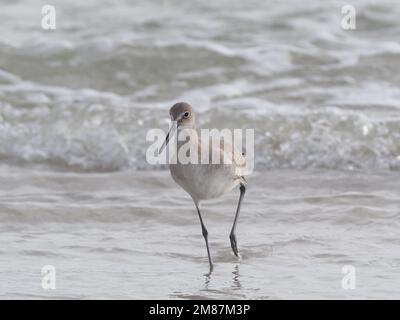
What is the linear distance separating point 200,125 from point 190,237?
2.65m

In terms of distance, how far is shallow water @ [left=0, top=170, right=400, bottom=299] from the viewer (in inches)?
204

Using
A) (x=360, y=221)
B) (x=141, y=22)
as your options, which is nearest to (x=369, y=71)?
(x=141, y=22)

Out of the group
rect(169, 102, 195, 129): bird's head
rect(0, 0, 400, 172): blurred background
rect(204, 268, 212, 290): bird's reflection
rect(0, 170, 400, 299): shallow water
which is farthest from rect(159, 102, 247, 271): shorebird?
rect(0, 0, 400, 172): blurred background

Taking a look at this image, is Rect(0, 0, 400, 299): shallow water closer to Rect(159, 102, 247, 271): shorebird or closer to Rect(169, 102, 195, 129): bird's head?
Rect(159, 102, 247, 271): shorebird

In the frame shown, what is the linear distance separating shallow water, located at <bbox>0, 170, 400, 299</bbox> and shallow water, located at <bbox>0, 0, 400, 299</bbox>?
0.06ft

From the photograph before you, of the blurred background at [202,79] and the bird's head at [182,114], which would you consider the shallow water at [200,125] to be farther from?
the bird's head at [182,114]

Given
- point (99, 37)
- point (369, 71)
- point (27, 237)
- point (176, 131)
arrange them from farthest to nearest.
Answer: point (99, 37), point (369, 71), point (27, 237), point (176, 131)

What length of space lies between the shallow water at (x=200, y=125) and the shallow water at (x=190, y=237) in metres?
0.02

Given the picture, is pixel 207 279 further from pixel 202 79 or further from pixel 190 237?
pixel 202 79

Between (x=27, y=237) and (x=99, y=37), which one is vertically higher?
(x=99, y=37)

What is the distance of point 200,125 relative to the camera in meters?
8.76

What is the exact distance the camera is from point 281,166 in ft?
25.9
